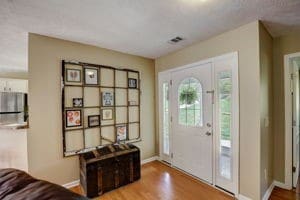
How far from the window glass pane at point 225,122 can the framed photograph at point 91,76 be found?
2.03 meters

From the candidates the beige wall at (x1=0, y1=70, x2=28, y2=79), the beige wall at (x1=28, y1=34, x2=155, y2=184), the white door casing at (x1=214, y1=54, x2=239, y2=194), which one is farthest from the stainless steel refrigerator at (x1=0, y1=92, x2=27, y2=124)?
the white door casing at (x1=214, y1=54, x2=239, y2=194)

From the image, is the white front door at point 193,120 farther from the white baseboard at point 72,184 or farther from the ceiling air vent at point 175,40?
the white baseboard at point 72,184

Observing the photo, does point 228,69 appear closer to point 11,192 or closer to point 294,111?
point 294,111

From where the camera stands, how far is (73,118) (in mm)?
2527

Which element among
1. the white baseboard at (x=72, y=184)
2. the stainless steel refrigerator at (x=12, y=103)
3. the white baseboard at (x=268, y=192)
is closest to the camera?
the white baseboard at (x=268, y=192)

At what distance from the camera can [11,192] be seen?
3.52 feet

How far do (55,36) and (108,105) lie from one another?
1.35 m

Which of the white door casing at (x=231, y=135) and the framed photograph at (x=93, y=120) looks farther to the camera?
the framed photograph at (x=93, y=120)

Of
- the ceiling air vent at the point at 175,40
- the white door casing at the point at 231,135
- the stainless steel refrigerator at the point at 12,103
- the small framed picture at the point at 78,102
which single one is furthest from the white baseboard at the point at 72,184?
the stainless steel refrigerator at the point at 12,103

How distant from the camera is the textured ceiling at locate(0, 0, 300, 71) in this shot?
161 centimetres

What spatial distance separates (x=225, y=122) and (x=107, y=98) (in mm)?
2018

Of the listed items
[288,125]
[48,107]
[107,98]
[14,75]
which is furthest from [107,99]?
[14,75]

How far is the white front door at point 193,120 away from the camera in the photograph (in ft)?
8.37

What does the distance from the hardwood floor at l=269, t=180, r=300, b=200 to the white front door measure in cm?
87
